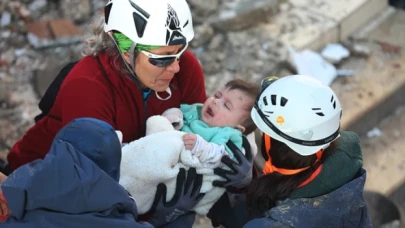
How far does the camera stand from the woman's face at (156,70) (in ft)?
10.3

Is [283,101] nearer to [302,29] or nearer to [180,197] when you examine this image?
[180,197]

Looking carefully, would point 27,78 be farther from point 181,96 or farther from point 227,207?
point 227,207

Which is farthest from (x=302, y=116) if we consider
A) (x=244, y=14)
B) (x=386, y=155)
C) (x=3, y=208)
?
(x=244, y=14)

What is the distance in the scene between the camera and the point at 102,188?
2.18 m

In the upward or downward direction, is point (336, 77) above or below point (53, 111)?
below

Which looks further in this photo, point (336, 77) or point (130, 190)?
point (336, 77)

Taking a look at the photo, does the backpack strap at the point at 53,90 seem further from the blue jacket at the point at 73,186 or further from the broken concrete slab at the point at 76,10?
the broken concrete slab at the point at 76,10

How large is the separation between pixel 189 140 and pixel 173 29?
0.56m

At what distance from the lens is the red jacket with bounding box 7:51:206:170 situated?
10.2 ft

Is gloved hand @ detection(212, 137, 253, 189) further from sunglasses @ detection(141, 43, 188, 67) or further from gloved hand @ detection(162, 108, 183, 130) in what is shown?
sunglasses @ detection(141, 43, 188, 67)

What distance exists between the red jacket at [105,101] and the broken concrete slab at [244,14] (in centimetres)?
222

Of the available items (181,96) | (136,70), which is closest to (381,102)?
(181,96)

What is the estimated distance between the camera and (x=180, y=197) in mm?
3025

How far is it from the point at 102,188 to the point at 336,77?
3.59 meters
